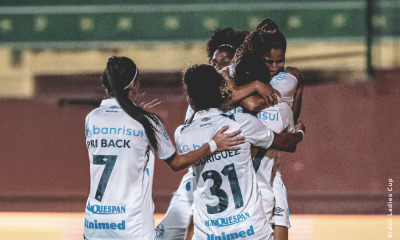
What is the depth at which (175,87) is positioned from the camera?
7.00 meters

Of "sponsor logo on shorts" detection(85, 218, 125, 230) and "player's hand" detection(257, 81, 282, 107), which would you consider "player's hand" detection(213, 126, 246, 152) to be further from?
"sponsor logo on shorts" detection(85, 218, 125, 230)

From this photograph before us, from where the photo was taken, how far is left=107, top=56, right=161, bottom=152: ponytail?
2.33m

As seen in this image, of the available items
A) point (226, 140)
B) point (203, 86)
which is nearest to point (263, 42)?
point (203, 86)

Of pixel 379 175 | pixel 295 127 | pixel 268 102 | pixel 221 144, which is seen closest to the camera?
pixel 221 144

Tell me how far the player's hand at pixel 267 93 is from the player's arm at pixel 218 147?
451 millimetres

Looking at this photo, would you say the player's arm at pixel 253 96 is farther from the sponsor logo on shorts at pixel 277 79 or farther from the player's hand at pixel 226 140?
the player's hand at pixel 226 140

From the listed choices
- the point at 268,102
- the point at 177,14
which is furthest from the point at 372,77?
the point at 268,102

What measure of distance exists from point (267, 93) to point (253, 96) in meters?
0.08

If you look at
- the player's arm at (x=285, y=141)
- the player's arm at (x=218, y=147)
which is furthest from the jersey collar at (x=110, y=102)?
the player's arm at (x=285, y=141)

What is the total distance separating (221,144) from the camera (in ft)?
7.51

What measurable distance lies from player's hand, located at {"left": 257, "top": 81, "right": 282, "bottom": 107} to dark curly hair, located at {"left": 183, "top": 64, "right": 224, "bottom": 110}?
39 centimetres

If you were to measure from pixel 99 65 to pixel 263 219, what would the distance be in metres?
5.28

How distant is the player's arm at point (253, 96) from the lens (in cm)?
269

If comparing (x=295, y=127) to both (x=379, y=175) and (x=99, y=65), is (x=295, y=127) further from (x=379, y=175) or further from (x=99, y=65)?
(x=99, y=65)
